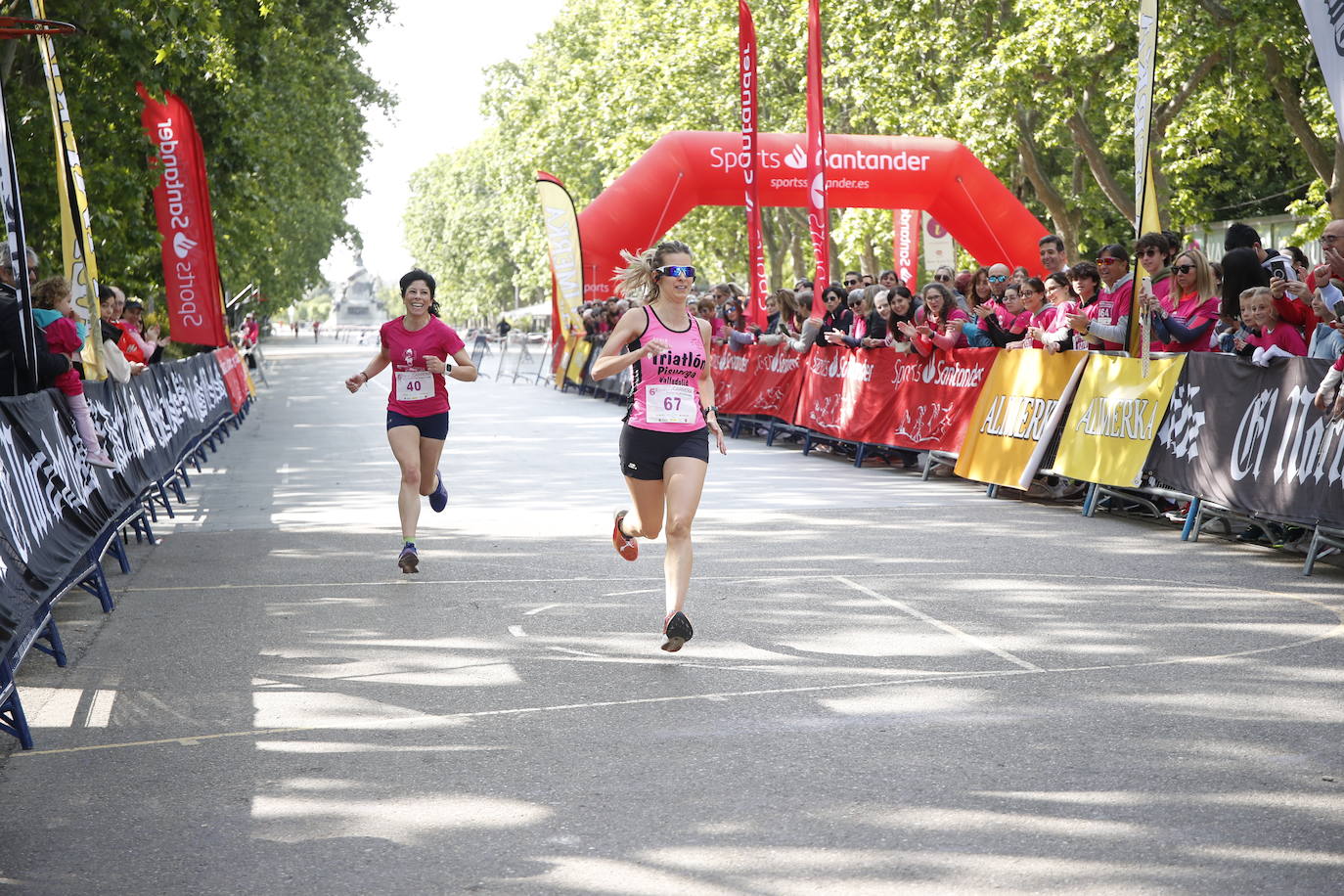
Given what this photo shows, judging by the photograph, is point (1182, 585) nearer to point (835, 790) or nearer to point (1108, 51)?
point (835, 790)

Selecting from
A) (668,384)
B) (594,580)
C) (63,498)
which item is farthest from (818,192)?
(63,498)

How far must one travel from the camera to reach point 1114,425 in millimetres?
12562

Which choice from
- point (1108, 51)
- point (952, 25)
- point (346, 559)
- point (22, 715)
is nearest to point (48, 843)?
point (22, 715)

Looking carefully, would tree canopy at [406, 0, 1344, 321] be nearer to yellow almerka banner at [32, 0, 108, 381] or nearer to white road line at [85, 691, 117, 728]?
yellow almerka banner at [32, 0, 108, 381]

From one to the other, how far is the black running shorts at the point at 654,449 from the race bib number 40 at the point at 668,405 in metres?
0.08

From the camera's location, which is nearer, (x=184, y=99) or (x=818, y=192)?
(x=818, y=192)

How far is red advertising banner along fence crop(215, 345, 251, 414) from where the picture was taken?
25.8 meters

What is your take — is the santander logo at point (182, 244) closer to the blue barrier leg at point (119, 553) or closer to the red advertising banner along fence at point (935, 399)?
the red advertising banner along fence at point (935, 399)

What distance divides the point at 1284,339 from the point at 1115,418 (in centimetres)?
196

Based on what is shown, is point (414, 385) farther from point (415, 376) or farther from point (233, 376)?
point (233, 376)

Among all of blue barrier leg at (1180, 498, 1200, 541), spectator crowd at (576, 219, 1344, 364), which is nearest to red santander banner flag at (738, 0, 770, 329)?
spectator crowd at (576, 219, 1344, 364)

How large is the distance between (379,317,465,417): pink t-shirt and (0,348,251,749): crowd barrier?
1.97 m

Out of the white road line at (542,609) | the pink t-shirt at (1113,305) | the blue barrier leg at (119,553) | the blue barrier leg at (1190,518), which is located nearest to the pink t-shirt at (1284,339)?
the blue barrier leg at (1190,518)

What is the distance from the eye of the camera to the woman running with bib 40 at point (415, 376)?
1052 cm
